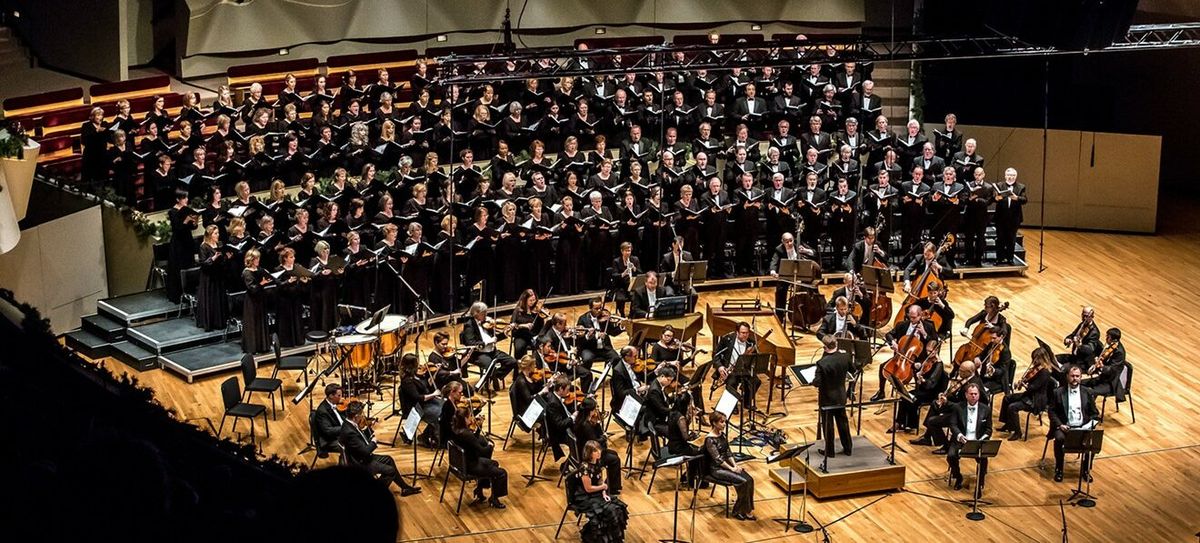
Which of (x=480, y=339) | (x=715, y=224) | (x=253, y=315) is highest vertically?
(x=715, y=224)

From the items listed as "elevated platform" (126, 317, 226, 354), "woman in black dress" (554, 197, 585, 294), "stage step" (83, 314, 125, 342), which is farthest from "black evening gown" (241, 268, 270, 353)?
"woman in black dress" (554, 197, 585, 294)

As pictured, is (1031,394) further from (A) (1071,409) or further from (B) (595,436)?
(B) (595,436)

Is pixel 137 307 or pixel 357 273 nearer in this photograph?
pixel 357 273

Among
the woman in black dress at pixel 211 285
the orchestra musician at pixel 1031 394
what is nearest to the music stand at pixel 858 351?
the orchestra musician at pixel 1031 394

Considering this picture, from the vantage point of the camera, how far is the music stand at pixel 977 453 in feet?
33.6

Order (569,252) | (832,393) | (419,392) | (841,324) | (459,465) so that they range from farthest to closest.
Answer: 1. (569,252)
2. (841,324)
3. (419,392)
4. (832,393)
5. (459,465)

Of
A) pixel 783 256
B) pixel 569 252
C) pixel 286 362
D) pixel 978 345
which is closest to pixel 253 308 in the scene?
pixel 286 362

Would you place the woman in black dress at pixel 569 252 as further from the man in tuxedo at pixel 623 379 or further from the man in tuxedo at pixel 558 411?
the man in tuxedo at pixel 558 411

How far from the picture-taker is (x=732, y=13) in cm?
1938

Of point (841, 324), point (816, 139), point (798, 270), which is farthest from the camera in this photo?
point (816, 139)

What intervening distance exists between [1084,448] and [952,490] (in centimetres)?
102

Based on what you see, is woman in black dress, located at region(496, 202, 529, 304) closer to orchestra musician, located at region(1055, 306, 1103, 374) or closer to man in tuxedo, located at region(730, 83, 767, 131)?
man in tuxedo, located at region(730, 83, 767, 131)

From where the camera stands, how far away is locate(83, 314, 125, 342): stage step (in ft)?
43.7

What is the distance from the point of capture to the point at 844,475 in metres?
10.7
